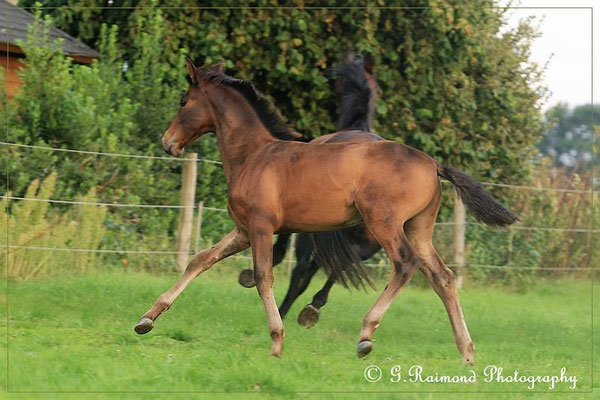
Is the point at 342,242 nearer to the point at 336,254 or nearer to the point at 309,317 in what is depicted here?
the point at 336,254

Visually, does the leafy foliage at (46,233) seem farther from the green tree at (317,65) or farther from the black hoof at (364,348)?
the black hoof at (364,348)

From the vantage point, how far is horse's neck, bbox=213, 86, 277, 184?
773 centimetres

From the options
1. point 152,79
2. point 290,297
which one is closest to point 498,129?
point 152,79

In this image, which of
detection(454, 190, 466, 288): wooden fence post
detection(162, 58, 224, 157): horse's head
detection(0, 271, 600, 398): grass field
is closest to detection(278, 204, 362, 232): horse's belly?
detection(0, 271, 600, 398): grass field

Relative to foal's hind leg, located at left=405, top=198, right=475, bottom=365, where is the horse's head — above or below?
above

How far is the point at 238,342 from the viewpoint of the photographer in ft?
25.5

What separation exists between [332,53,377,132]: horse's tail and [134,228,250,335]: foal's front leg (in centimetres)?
282

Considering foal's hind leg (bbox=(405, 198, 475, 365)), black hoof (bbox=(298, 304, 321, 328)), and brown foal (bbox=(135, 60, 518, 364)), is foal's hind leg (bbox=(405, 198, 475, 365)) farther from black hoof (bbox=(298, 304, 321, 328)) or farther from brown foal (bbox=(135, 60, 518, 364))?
black hoof (bbox=(298, 304, 321, 328))

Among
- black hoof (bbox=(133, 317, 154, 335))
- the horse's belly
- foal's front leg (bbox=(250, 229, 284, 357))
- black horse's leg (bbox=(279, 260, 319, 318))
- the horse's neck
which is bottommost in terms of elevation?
black horse's leg (bbox=(279, 260, 319, 318))

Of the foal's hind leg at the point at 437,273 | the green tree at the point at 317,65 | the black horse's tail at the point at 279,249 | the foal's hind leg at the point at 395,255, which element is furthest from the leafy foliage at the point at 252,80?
the foal's hind leg at the point at 395,255

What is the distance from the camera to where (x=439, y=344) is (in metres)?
8.90

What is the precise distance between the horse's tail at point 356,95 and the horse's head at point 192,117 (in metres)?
2.41

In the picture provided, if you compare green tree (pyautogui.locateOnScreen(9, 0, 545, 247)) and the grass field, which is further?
green tree (pyautogui.locateOnScreen(9, 0, 545, 247))

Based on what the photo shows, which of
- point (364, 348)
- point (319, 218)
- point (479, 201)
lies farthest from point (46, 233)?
point (479, 201)
